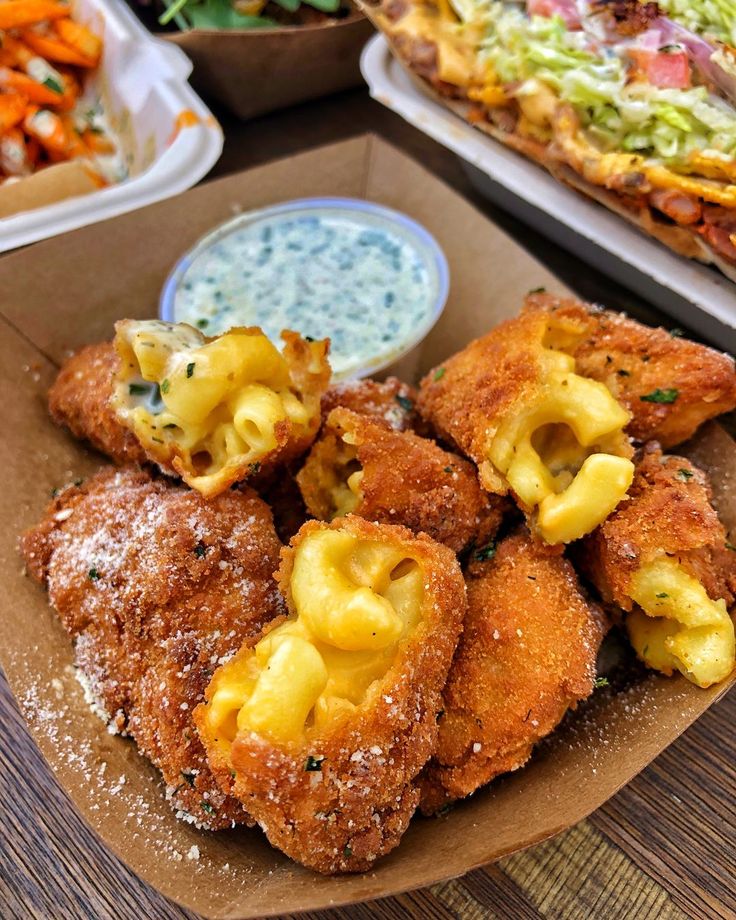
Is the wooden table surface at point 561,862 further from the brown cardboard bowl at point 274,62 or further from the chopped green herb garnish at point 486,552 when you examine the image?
the brown cardboard bowl at point 274,62

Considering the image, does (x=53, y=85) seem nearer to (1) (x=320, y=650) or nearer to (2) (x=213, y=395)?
(2) (x=213, y=395)

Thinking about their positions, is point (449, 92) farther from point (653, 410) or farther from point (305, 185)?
point (653, 410)

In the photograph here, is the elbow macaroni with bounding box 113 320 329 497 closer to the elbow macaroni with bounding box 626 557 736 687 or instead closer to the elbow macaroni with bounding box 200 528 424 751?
the elbow macaroni with bounding box 200 528 424 751

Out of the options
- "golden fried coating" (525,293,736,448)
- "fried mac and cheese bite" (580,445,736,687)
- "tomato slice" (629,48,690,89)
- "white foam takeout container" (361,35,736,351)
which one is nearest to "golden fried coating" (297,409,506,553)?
"fried mac and cheese bite" (580,445,736,687)

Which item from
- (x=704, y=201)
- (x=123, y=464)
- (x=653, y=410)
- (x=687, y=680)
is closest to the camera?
(x=687, y=680)

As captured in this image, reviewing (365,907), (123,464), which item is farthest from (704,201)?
(365,907)

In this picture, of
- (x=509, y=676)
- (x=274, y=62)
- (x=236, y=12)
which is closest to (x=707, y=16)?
(x=274, y=62)

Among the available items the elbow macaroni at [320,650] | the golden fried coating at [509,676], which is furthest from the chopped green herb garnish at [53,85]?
the golden fried coating at [509,676]
